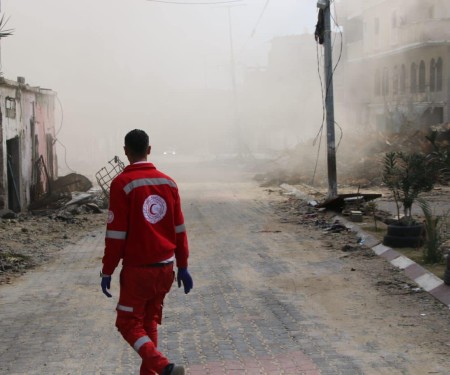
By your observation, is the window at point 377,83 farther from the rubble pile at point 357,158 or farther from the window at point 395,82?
the rubble pile at point 357,158

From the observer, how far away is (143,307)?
484 centimetres

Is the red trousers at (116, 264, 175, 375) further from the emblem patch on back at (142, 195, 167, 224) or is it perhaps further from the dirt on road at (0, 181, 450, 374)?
the dirt on road at (0, 181, 450, 374)

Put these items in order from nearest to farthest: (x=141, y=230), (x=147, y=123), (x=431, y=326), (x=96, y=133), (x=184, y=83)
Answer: (x=141, y=230) < (x=431, y=326) < (x=96, y=133) < (x=147, y=123) < (x=184, y=83)

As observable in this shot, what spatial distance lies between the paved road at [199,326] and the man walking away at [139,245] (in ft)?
2.89

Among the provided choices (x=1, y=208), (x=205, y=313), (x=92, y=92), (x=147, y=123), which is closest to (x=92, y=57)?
(x=92, y=92)

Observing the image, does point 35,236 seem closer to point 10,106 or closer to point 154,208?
point 10,106

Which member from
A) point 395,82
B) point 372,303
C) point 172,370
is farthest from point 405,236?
point 395,82

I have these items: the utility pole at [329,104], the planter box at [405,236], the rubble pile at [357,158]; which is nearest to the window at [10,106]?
the utility pole at [329,104]

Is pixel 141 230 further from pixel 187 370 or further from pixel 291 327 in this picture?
pixel 291 327

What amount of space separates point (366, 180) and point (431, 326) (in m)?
17.5

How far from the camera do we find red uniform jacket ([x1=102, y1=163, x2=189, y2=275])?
4.84 meters

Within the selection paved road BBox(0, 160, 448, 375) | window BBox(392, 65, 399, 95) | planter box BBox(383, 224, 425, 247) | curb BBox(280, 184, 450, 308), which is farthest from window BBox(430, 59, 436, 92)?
paved road BBox(0, 160, 448, 375)

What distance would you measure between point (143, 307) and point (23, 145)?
1477cm

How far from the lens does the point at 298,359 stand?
5.75 m
